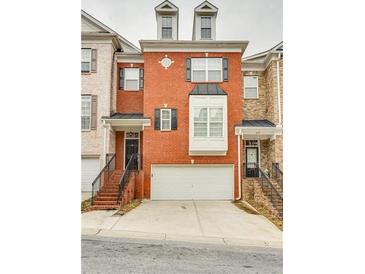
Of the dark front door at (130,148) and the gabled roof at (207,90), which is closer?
the gabled roof at (207,90)

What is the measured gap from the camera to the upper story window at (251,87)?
354 inches

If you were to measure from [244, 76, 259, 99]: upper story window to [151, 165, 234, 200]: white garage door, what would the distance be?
2.41 m

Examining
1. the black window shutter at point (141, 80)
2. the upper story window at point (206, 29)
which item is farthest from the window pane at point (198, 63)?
the black window shutter at point (141, 80)

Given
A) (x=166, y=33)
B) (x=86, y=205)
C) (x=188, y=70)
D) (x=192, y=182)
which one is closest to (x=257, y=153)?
(x=192, y=182)

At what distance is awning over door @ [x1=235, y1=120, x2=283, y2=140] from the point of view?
24.8ft

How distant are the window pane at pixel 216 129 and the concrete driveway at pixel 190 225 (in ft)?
7.01

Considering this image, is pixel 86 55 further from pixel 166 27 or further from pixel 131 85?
pixel 166 27

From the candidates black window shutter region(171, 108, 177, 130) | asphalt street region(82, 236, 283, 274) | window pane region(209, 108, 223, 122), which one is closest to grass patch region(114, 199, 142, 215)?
asphalt street region(82, 236, 283, 274)

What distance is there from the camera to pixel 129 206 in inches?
268

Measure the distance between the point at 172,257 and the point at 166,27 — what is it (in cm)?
671

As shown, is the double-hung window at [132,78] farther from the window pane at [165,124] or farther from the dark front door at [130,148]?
the dark front door at [130,148]
